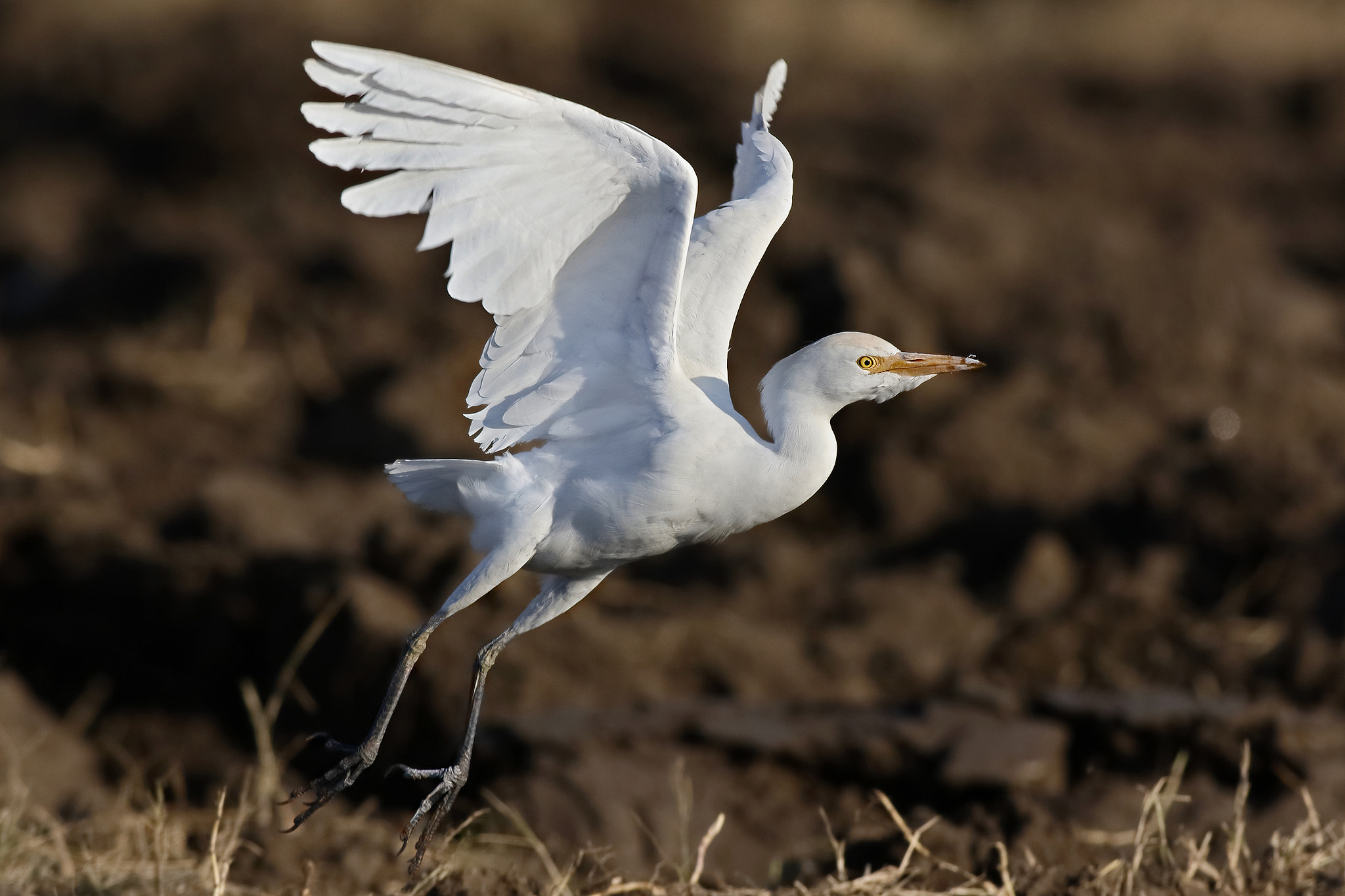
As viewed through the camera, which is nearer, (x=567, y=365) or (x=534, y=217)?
(x=534, y=217)

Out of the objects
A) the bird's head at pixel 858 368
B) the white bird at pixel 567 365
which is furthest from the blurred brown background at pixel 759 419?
the bird's head at pixel 858 368

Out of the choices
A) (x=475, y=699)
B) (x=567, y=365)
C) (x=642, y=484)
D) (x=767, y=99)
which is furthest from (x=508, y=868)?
(x=767, y=99)

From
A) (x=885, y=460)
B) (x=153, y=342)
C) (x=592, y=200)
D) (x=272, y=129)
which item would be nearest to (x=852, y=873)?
(x=592, y=200)

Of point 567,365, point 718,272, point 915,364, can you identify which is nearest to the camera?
point 567,365

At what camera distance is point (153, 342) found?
12383mm

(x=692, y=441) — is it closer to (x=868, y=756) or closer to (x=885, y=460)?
(x=868, y=756)

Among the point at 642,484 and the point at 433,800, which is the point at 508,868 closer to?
the point at 433,800

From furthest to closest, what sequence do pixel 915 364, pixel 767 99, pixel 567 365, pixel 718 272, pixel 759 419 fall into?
pixel 759 419 < pixel 767 99 < pixel 718 272 < pixel 915 364 < pixel 567 365

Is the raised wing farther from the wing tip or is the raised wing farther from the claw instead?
the claw

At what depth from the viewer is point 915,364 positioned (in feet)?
16.3

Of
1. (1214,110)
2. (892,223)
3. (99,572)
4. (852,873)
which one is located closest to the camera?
(852,873)

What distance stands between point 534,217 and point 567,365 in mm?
549

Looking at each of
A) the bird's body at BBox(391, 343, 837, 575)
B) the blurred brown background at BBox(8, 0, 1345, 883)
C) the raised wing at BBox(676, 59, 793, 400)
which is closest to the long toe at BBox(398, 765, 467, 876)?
the bird's body at BBox(391, 343, 837, 575)

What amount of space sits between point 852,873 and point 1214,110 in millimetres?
14038
